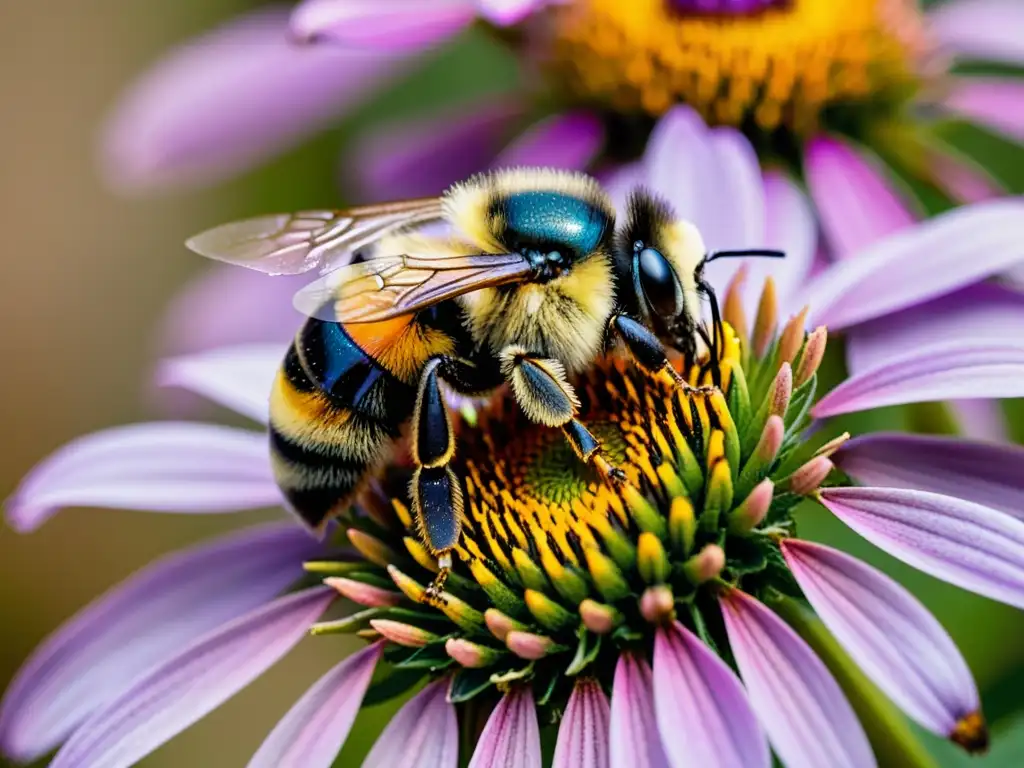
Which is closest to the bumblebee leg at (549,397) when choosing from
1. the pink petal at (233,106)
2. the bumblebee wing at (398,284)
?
the bumblebee wing at (398,284)

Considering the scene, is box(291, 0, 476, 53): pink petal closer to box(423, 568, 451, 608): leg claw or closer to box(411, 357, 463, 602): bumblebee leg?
Result: box(411, 357, 463, 602): bumblebee leg

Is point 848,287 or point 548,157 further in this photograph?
point 548,157

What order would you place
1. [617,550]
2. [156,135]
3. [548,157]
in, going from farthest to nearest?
[156,135] → [548,157] → [617,550]

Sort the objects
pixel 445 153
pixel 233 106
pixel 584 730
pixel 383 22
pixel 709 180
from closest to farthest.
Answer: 1. pixel 584 730
2. pixel 709 180
3. pixel 383 22
4. pixel 445 153
5. pixel 233 106

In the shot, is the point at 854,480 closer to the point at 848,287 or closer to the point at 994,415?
the point at 848,287

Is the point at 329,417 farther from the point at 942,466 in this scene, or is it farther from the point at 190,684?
the point at 942,466

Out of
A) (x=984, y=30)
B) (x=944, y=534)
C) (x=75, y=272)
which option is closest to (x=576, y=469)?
(x=944, y=534)

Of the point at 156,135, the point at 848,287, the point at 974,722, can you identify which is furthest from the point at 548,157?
the point at 974,722
